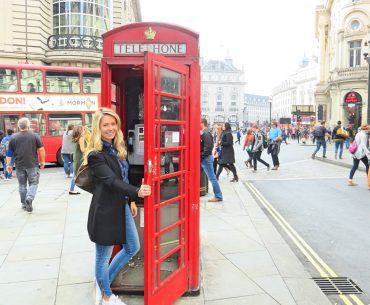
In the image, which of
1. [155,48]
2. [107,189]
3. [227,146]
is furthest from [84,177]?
[227,146]

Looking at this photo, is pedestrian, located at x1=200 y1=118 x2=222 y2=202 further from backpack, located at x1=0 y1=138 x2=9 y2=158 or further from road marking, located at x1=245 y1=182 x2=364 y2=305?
backpack, located at x1=0 y1=138 x2=9 y2=158

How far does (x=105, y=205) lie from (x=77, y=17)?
25536 mm

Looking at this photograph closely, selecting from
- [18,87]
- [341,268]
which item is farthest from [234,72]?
[341,268]

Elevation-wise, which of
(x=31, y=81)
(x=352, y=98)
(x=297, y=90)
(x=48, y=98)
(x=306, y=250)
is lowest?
(x=306, y=250)

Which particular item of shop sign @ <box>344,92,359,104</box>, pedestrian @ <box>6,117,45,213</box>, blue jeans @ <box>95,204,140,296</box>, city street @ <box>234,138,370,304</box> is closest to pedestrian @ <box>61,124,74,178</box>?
pedestrian @ <box>6,117,45,213</box>

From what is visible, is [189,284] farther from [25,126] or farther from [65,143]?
[65,143]

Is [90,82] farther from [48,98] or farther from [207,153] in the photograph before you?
[207,153]

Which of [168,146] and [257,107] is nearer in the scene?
[168,146]

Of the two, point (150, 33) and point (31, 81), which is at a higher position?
point (31, 81)

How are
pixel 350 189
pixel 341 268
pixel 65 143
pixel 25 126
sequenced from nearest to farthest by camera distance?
pixel 341 268 < pixel 25 126 < pixel 350 189 < pixel 65 143

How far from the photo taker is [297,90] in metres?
132

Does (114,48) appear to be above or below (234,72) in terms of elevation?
below

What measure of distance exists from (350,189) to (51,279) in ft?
27.4

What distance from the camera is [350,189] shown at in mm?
10242
